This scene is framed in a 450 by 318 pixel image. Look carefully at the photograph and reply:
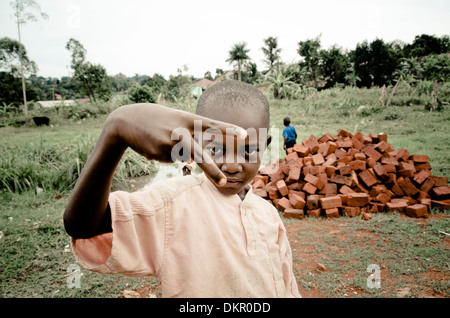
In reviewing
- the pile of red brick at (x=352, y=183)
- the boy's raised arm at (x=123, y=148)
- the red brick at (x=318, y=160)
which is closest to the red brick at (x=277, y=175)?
the pile of red brick at (x=352, y=183)

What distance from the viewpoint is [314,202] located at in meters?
4.12

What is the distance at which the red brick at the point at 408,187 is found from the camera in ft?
14.1

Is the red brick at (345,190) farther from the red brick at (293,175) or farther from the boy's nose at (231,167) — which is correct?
the boy's nose at (231,167)

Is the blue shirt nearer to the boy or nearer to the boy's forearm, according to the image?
the boy

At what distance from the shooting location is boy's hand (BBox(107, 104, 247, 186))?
50cm

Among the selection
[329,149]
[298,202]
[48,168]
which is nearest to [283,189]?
[298,202]

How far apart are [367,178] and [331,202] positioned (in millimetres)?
932

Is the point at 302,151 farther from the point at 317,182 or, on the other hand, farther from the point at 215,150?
the point at 215,150

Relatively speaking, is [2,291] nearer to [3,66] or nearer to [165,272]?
[165,272]

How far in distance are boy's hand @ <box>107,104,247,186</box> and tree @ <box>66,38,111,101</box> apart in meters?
26.5

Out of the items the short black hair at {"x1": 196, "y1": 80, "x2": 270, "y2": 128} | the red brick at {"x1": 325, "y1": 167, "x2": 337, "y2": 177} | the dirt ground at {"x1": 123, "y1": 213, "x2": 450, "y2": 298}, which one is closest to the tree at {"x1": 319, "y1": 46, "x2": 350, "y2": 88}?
Answer: the red brick at {"x1": 325, "y1": 167, "x2": 337, "y2": 177}

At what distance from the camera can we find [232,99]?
1.04 meters

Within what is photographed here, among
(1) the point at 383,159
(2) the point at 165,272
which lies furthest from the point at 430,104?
(2) the point at 165,272
